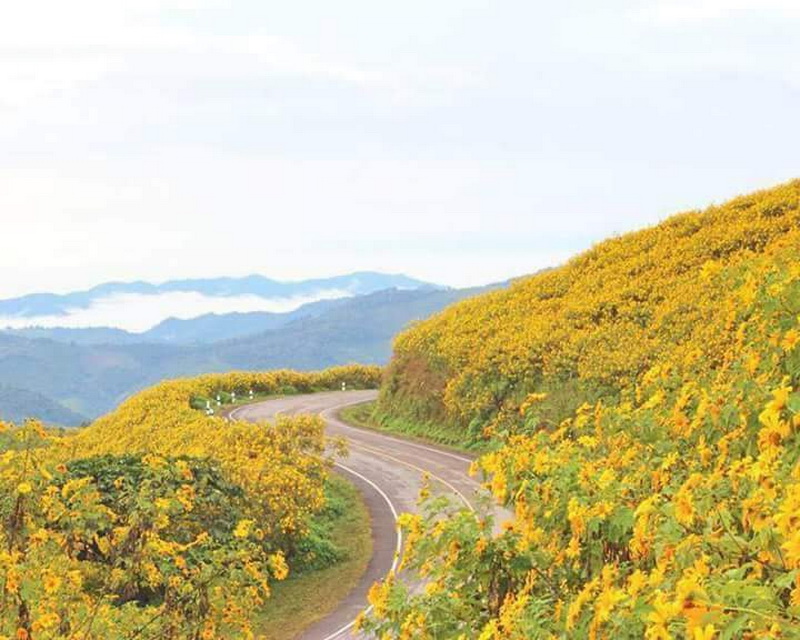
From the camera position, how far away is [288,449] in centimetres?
2530

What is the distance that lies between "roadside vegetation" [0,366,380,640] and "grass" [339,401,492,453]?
21.0 feet

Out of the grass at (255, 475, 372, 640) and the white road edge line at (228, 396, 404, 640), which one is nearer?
the white road edge line at (228, 396, 404, 640)

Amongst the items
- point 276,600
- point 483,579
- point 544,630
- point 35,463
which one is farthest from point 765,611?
point 276,600

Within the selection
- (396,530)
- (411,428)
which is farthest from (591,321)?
(396,530)

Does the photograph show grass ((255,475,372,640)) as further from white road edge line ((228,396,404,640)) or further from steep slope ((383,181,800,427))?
steep slope ((383,181,800,427))

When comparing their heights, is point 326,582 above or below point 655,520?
below

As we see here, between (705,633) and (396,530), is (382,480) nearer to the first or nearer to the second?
(396,530)

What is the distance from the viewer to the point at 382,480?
95.9 ft

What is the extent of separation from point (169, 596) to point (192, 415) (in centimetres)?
2817

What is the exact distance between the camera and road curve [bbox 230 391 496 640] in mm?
18458

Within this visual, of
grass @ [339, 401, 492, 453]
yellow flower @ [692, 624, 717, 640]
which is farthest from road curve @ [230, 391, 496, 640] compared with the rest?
yellow flower @ [692, 624, 717, 640]

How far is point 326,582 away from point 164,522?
1336cm

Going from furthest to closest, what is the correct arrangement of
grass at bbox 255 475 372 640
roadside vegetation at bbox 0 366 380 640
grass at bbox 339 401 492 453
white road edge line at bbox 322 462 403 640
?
1. grass at bbox 339 401 492 453
2. grass at bbox 255 475 372 640
3. white road edge line at bbox 322 462 403 640
4. roadside vegetation at bbox 0 366 380 640

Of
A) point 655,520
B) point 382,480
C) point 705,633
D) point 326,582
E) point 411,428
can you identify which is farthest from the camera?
point 411,428
